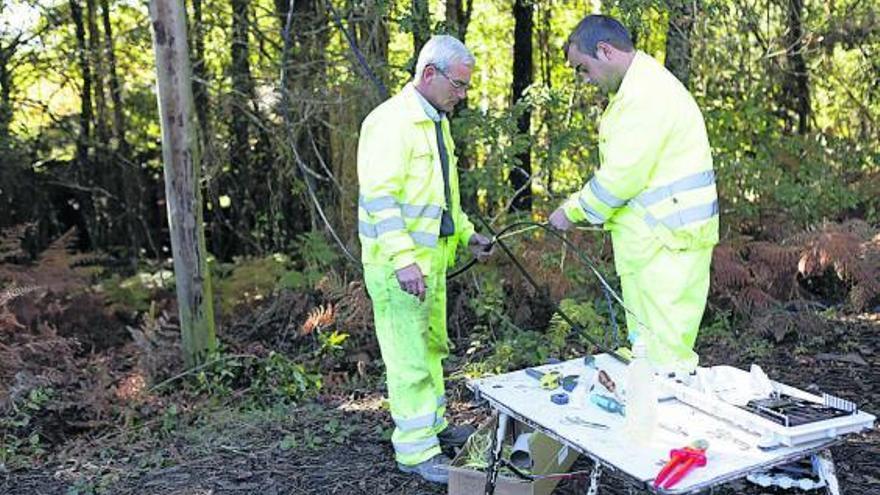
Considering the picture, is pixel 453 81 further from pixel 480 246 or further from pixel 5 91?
pixel 5 91

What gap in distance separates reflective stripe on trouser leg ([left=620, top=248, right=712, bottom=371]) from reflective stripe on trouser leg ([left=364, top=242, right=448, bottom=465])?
3.34ft

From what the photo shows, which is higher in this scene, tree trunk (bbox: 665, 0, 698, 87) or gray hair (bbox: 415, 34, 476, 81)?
A: tree trunk (bbox: 665, 0, 698, 87)

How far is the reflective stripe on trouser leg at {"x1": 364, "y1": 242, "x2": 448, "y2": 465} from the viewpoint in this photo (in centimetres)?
411

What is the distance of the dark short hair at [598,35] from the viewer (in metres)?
3.84

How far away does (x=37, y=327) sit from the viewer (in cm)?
657

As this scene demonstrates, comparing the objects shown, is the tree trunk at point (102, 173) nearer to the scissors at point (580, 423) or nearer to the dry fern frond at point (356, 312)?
the dry fern frond at point (356, 312)

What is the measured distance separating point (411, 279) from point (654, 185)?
115 centimetres

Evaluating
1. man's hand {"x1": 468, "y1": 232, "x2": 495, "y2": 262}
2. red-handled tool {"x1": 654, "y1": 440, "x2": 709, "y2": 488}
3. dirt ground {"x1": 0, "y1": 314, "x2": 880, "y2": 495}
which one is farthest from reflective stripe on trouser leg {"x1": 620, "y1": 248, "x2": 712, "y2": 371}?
red-handled tool {"x1": 654, "y1": 440, "x2": 709, "y2": 488}

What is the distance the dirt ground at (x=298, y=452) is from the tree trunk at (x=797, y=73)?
3672 mm

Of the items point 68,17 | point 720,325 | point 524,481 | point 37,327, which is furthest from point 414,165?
point 68,17

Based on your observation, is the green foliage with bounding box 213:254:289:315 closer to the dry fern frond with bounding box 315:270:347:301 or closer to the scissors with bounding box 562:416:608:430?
the dry fern frond with bounding box 315:270:347:301

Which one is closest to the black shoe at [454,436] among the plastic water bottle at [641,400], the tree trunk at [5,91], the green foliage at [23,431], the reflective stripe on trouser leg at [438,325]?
the reflective stripe on trouser leg at [438,325]

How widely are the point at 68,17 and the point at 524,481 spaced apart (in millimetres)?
6707

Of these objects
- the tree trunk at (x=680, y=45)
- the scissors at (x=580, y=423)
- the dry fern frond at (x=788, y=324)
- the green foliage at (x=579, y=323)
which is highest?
the tree trunk at (x=680, y=45)
